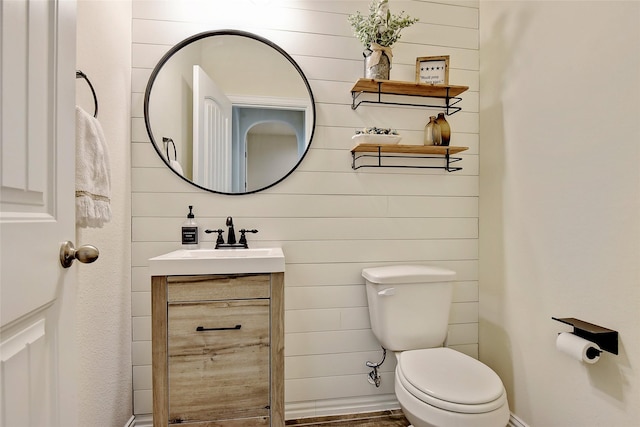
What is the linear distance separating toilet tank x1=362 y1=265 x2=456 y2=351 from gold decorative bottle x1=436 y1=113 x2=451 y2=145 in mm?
725

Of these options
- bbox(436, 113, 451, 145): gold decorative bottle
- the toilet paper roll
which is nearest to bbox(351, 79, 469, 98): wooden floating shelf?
bbox(436, 113, 451, 145): gold decorative bottle

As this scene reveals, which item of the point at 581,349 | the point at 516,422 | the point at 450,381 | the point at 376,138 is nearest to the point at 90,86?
the point at 376,138

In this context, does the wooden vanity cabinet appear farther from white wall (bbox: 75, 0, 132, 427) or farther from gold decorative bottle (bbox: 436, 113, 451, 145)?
gold decorative bottle (bbox: 436, 113, 451, 145)

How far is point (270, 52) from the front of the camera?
1.72m

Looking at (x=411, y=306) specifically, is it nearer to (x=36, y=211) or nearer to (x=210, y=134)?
(x=210, y=134)

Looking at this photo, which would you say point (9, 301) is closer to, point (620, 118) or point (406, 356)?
point (406, 356)

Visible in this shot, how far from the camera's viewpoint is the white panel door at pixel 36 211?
21.6 inches

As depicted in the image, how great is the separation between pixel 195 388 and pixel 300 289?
683 millimetres

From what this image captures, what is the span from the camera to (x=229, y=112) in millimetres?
1728

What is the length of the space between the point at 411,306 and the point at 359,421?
28.3 inches

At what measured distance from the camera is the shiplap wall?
64.6 inches

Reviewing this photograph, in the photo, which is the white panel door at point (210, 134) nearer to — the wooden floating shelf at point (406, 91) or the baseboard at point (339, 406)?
the wooden floating shelf at point (406, 91)

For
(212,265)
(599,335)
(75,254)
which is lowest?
(599,335)

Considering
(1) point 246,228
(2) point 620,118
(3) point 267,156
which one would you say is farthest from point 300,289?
(2) point 620,118
